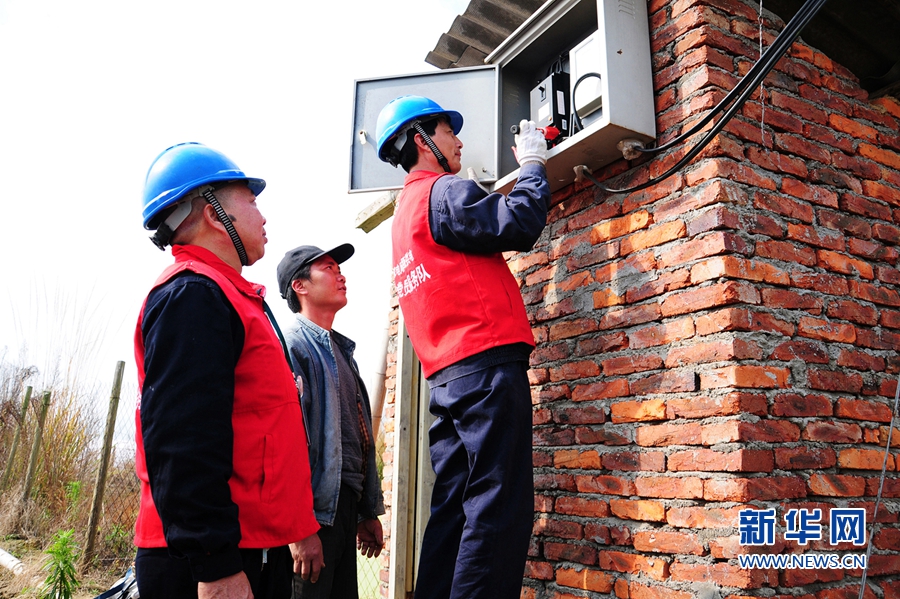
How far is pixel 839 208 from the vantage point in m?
2.71

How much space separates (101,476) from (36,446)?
1.64 m

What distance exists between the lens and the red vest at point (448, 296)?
240 cm

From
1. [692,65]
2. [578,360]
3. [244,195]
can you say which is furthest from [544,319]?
[244,195]

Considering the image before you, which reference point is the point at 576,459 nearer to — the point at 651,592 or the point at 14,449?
the point at 651,592

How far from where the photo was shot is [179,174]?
1.96 meters

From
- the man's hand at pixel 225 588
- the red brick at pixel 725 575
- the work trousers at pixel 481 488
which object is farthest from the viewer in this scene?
→ the work trousers at pixel 481 488

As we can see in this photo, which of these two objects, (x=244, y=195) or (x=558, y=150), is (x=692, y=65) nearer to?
(x=558, y=150)

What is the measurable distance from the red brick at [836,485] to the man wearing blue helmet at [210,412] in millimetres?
1699

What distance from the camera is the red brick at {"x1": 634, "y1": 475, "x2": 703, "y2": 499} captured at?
7.34ft

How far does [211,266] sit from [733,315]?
1.69 meters

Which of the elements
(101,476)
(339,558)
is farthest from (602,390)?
(101,476)

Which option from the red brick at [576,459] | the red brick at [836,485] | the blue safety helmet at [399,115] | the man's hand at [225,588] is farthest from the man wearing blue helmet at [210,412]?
the red brick at [836,485]

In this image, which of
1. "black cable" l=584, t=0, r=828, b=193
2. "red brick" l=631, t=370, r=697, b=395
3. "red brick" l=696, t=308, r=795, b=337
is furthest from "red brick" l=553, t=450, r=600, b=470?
"black cable" l=584, t=0, r=828, b=193

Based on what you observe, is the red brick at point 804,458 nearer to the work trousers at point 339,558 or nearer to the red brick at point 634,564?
the red brick at point 634,564
